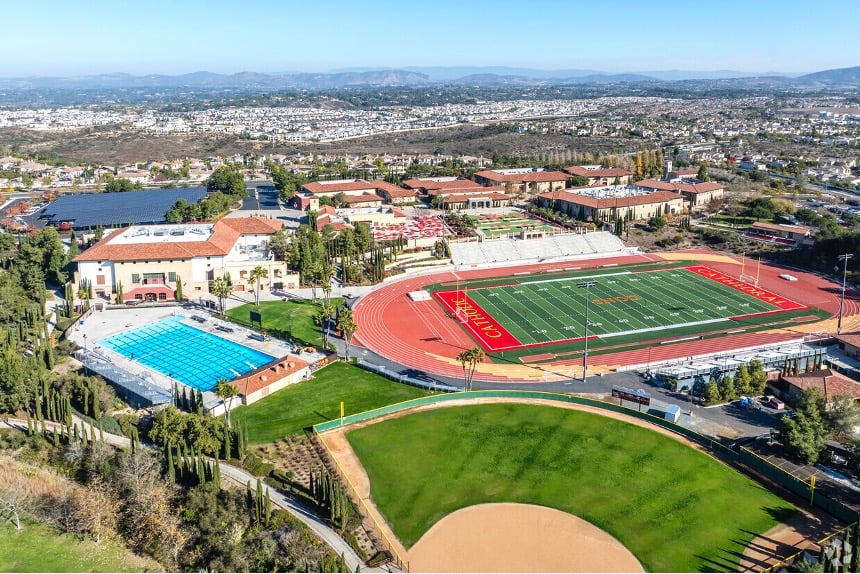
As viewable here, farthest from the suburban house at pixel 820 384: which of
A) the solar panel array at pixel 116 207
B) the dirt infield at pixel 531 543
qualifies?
the solar panel array at pixel 116 207

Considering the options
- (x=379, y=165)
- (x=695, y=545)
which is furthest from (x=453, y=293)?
(x=379, y=165)

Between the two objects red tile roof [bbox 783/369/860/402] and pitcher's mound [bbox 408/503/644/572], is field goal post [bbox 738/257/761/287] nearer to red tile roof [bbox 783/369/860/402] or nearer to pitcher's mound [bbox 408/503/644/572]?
red tile roof [bbox 783/369/860/402]

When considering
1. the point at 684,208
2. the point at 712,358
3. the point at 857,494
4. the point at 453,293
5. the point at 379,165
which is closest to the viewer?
the point at 857,494

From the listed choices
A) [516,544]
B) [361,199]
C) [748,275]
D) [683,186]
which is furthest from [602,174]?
[516,544]

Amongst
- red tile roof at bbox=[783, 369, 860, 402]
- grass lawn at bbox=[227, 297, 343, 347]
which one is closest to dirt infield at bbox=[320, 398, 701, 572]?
red tile roof at bbox=[783, 369, 860, 402]

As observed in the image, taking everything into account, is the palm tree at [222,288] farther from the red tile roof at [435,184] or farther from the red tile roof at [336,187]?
the red tile roof at [435,184]

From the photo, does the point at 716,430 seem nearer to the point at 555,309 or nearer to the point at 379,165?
the point at 555,309

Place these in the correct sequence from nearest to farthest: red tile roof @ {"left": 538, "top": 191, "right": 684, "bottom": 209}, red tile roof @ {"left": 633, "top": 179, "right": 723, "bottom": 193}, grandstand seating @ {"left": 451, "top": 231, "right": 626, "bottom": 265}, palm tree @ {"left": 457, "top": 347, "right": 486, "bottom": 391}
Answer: palm tree @ {"left": 457, "top": 347, "right": 486, "bottom": 391} < grandstand seating @ {"left": 451, "top": 231, "right": 626, "bottom": 265} < red tile roof @ {"left": 538, "top": 191, "right": 684, "bottom": 209} < red tile roof @ {"left": 633, "top": 179, "right": 723, "bottom": 193}
